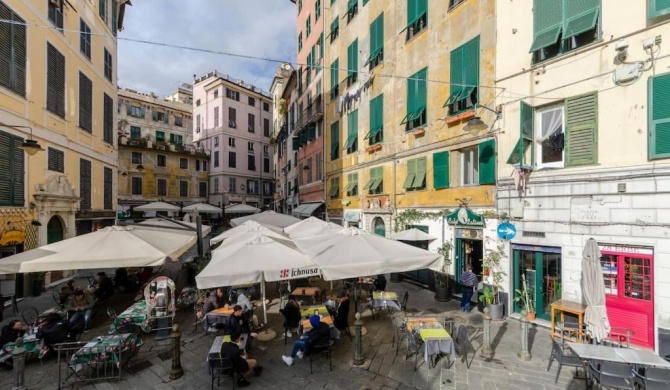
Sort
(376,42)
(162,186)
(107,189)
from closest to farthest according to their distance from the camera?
(376,42), (107,189), (162,186)

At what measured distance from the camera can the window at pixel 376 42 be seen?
16.5m

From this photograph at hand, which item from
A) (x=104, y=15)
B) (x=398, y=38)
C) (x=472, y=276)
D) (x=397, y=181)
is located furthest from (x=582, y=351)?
(x=104, y=15)

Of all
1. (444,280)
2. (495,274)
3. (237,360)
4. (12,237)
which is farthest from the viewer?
(444,280)

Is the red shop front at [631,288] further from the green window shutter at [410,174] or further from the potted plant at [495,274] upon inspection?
the green window shutter at [410,174]

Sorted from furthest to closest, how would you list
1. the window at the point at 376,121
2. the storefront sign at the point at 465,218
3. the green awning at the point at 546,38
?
the window at the point at 376,121
the storefront sign at the point at 465,218
the green awning at the point at 546,38

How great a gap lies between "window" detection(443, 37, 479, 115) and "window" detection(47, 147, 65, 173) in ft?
54.5

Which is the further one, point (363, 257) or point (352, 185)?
point (352, 185)

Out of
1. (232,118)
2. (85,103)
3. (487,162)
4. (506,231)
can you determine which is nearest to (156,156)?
(232,118)

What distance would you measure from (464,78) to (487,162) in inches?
130

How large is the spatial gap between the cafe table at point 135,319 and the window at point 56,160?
9475 millimetres

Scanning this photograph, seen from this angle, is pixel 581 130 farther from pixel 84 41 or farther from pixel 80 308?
pixel 84 41

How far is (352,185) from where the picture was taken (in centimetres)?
1917

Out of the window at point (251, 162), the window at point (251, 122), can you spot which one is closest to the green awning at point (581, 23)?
the window at point (251, 162)

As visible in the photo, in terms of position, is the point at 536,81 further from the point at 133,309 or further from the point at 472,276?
the point at 133,309
